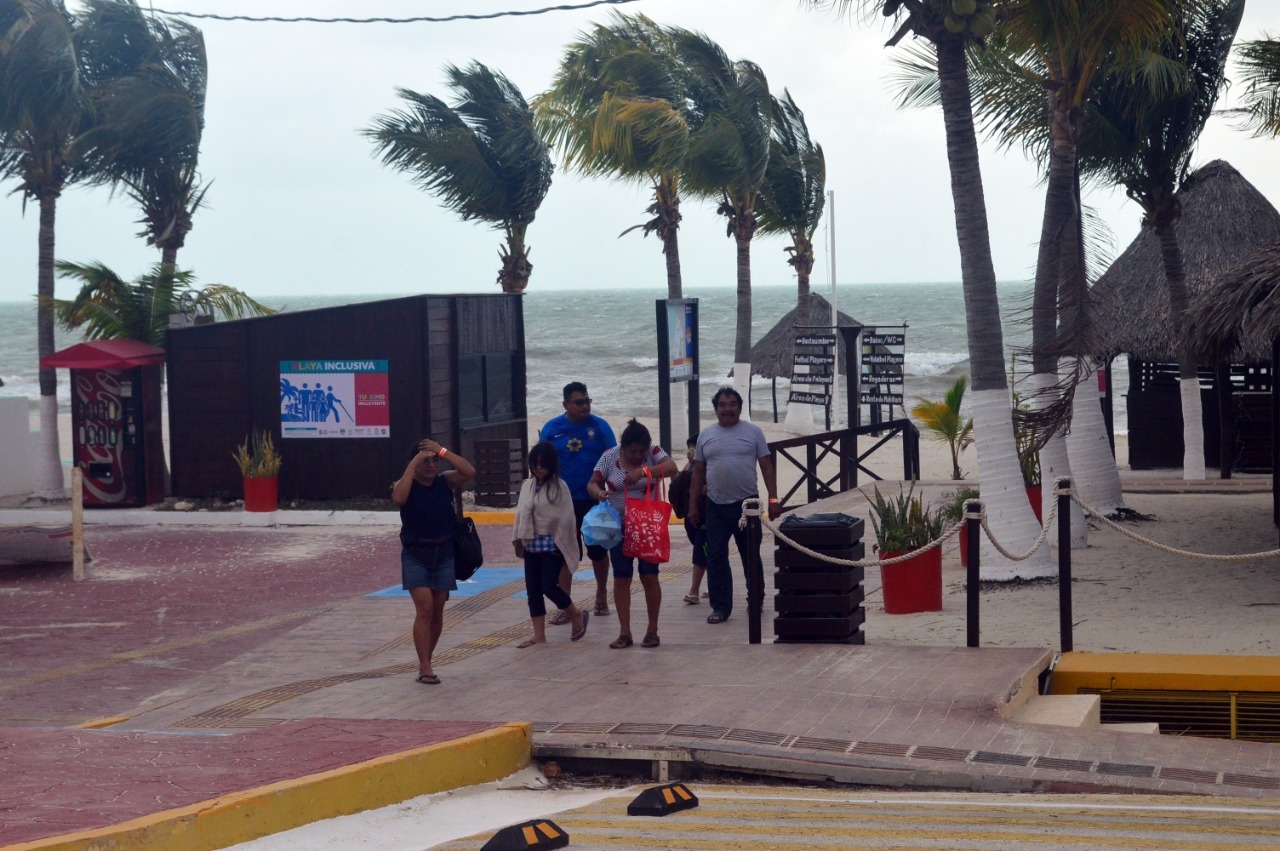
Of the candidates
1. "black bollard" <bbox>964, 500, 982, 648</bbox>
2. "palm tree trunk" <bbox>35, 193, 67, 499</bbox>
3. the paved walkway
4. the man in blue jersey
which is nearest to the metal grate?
the paved walkway

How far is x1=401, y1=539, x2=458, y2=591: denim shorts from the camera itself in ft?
27.6

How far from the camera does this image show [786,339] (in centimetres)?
3981

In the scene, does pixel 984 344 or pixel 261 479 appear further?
pixel 261 479

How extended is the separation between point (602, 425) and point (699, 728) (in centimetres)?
372

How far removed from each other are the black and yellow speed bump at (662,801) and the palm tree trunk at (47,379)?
17.4 metres

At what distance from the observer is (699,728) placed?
695 centimetres

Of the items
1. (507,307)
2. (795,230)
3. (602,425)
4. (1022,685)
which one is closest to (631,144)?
(507,307)

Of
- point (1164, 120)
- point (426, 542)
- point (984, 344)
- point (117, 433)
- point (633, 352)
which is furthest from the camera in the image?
point (633, 352)

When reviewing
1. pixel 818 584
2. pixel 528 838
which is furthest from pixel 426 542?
pixel 528 838

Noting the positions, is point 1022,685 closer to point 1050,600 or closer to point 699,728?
point 699,728

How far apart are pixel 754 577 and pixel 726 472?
1037mm

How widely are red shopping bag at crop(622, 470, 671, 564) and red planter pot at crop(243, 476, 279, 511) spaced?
34.0 feet

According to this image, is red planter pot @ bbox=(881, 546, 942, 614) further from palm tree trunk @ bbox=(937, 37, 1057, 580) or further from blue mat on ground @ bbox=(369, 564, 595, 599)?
blue mat on ground @ bbox=(369, 564, 595, 599)

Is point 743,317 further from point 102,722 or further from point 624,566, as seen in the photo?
point 102,722
